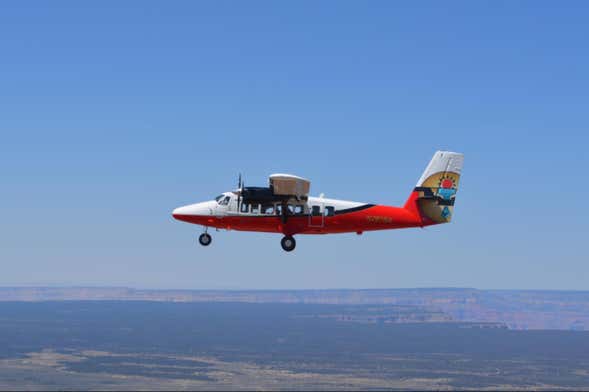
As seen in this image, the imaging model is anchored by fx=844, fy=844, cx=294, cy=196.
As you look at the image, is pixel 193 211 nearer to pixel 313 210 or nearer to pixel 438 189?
pixel 313 210

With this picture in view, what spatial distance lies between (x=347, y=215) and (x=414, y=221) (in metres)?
6.58

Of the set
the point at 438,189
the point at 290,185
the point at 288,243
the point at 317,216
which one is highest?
the point at 438,189

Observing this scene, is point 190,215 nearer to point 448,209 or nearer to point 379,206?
point 379,206

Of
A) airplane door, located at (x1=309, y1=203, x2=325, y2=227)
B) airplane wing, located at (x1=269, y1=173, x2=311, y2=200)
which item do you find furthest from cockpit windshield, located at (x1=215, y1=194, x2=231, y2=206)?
airplane door, located at (x1=309, y1=203, x2=325, y2=227)

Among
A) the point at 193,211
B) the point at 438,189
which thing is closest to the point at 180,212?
the point at 193,211

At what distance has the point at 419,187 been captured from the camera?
7894cm

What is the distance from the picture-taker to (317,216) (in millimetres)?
74688

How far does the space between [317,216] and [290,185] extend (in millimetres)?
4974

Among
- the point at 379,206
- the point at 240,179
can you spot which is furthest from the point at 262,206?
the point at 379,206

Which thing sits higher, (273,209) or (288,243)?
(273,209)

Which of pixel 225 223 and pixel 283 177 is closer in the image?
pixel 283 177

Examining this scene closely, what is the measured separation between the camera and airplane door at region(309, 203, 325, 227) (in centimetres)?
7456

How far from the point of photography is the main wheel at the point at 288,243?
74.3 m

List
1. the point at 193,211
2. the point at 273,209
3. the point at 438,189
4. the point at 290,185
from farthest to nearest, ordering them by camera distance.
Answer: the point at 438,189
the point at 193,211
the point at 273,209
the point at 290,185
